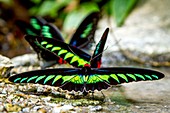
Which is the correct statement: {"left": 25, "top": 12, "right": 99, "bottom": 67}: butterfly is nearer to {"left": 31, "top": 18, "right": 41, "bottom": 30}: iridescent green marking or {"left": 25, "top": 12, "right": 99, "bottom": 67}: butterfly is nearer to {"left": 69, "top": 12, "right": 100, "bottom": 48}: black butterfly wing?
{"left": 69, "top": 12, "right": 100, "bottom": 48}: black butterfly wing

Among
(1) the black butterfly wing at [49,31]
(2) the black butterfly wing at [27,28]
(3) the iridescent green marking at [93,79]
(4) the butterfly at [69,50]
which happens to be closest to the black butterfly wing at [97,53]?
(4) the butterfly at [69,50]

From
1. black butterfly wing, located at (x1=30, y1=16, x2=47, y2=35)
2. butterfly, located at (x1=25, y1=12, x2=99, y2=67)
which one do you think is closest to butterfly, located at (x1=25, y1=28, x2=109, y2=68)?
butterfly, located at (x1=25, y1=12, x2=99, y2=67)

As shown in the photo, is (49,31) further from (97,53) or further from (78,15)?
(78,15)

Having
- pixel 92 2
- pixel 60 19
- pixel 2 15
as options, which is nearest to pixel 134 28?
pixel 92 2

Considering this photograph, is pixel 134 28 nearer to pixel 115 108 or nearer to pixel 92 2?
pixel 92 2

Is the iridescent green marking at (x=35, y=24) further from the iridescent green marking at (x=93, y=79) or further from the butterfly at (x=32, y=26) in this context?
the iridescent green marking at (x=93, y=79)
